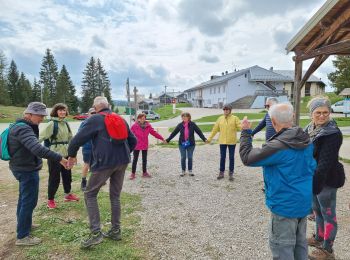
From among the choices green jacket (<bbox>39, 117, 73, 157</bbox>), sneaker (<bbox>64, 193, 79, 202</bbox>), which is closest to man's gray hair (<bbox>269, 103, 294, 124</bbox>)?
green jacket (<bbox>39, 117, 73, 157</bbox>)

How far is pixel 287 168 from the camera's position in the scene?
2623 millimetres

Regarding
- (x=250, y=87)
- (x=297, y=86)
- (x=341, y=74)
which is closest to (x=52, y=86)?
(x=250, y=87)

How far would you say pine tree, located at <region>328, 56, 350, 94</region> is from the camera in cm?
4234

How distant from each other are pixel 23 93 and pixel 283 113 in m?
85.0

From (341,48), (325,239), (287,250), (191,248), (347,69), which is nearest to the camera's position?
(287,250)

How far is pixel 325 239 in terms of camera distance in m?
3.65

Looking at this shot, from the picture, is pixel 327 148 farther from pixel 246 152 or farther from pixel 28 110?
pixel 28 110

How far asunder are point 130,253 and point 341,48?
248 inches

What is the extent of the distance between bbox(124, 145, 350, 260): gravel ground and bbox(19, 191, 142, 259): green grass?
0.21m

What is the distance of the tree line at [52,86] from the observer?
244 ft

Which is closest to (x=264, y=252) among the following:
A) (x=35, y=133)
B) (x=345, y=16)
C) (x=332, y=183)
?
(x=332, y=183)

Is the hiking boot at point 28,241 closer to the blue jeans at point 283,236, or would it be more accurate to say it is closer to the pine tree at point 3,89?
the blue jeans at point 283,236

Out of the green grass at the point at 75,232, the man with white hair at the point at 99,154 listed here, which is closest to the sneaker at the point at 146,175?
the green grass at the point at 75,232

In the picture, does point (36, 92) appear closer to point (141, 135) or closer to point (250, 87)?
point (250, 87)
